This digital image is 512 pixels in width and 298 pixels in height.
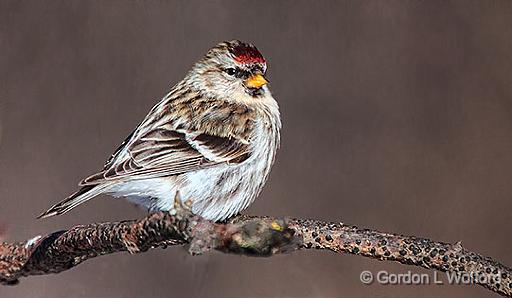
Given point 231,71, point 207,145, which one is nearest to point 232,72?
point 231,71

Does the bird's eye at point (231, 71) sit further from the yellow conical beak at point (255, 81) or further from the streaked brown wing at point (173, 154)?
the streaked brown wing at point (173, 154)

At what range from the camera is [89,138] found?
210cm

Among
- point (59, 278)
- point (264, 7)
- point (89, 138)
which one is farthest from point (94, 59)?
point (59, 278)

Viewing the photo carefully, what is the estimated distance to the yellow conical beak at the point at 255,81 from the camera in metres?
1.68

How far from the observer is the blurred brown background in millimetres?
2039

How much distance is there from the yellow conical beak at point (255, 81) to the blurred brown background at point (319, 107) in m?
0.47

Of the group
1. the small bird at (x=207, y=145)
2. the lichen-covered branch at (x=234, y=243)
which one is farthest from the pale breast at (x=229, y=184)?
the lichen-covered branch at (x=234, y=243)

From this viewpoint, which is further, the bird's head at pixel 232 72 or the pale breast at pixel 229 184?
the bird's head at pixel 232 72

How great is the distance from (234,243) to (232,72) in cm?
89

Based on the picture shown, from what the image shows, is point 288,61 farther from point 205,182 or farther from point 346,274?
point 205,182

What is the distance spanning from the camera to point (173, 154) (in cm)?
153

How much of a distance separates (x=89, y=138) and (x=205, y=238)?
1239mm

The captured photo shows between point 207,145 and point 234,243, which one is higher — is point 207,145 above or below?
above

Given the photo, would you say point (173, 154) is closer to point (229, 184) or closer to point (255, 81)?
point (229, 184)
